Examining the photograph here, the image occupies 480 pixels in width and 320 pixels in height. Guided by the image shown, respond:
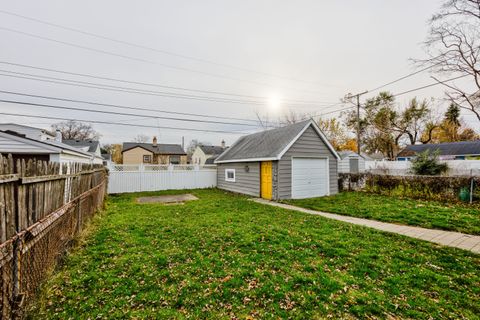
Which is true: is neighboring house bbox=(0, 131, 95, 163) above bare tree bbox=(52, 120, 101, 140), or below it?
below

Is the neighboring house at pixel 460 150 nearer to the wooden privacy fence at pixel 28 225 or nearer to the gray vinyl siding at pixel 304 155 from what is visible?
the gray vinyl siding at pixel 304 155

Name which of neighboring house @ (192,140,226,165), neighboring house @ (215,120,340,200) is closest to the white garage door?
neighboring house @ (215,120,340,200)

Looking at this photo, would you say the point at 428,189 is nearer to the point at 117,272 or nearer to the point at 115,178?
the point at 117,272

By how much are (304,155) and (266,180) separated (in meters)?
2.43

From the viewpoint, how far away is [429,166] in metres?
12.8

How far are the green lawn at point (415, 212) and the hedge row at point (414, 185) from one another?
3.48 feet

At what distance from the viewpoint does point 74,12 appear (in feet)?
33.2

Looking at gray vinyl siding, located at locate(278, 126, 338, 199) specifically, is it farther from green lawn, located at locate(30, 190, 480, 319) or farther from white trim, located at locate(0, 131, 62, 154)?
white trim, located at locate(0, 131, 62, 154)

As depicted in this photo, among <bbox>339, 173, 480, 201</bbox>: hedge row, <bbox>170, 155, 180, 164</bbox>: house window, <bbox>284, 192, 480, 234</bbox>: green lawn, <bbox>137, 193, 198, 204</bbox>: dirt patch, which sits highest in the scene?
<bbox>170, 155, 180, 164</bbox>: house window

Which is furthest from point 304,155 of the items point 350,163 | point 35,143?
point 350,163

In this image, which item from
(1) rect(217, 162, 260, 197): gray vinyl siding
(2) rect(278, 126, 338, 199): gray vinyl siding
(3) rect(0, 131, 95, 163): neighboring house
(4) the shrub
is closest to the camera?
(3) rect(0, 131, 95, 163): neighboring house

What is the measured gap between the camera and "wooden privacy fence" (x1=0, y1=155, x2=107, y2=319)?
2.11 m

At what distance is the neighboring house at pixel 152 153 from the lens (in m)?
38.6

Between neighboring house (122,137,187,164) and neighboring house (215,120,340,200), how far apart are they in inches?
1197
